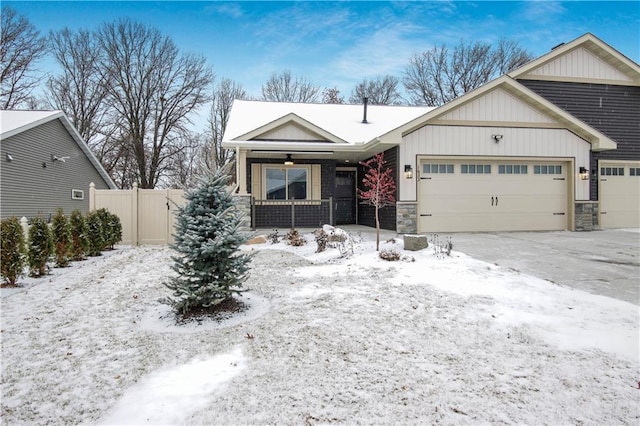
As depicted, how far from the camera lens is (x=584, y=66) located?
11477 millimetres

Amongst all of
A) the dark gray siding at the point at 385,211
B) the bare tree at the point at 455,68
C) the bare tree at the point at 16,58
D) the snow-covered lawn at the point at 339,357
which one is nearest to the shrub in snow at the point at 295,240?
the dark gray siding at the point at 385,211

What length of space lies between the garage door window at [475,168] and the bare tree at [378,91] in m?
17.6

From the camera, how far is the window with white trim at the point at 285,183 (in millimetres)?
11266

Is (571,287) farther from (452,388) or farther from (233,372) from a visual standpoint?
→ (233,372)

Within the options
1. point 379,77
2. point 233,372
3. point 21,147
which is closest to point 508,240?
point 233,372

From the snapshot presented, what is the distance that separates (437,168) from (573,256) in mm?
4381

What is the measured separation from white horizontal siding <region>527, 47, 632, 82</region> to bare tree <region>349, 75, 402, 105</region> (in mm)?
15846

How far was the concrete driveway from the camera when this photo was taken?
15.1 ft

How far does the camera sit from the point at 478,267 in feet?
17.3

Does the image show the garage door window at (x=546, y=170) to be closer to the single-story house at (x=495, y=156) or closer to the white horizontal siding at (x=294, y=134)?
the single-story house at (x=495, y=156)

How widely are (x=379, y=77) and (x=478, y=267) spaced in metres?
24.4

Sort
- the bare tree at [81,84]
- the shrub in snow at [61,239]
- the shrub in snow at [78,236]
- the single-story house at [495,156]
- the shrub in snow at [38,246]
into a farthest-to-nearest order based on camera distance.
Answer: the bare tree at [81,84] < the single-story house at [495,156] < the shrub in snow at [78,236] < the shrub in snow at [61,239] < the shrub in snow at [38,246]

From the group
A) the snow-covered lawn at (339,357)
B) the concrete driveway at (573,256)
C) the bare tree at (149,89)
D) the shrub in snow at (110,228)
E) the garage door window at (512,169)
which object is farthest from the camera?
the bare tree at (149,89)

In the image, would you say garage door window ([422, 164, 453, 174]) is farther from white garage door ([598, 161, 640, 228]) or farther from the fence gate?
the fence gate
